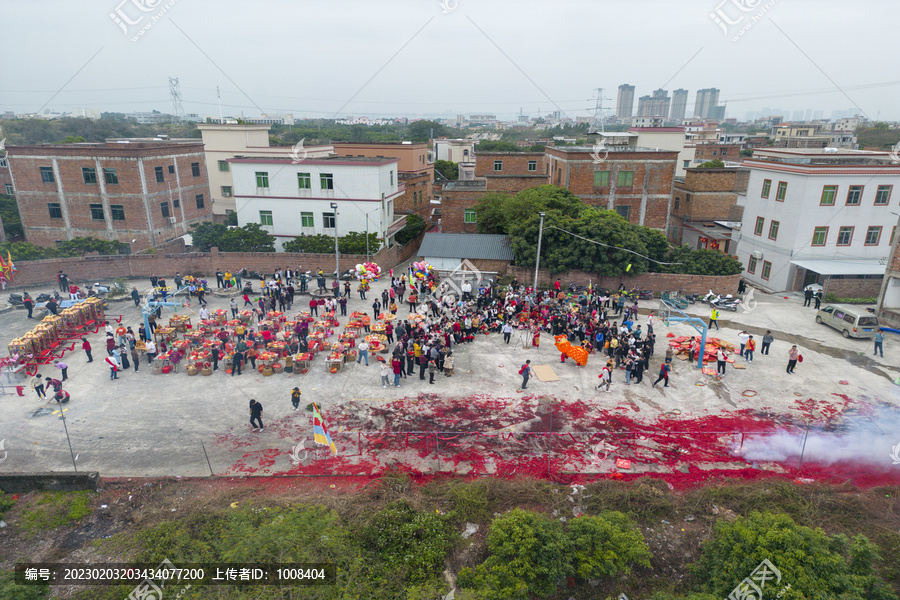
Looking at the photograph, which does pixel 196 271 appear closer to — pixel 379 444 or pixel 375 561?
pixel 379 444

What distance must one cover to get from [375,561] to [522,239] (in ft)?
73.2

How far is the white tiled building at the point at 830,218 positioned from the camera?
28.2m

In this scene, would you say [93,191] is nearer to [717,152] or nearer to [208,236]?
[208,236]

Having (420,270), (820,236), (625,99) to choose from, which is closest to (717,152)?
(820,236)

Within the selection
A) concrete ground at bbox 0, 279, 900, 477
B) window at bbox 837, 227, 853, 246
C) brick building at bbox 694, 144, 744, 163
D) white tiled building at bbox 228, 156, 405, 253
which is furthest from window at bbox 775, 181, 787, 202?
brick building at bbox 694, 144, 744, 163

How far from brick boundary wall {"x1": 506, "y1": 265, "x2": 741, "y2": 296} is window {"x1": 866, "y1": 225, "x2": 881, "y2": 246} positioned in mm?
8530

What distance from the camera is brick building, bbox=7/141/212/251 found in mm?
35562

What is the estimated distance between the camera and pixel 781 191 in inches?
1203

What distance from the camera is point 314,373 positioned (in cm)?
1856

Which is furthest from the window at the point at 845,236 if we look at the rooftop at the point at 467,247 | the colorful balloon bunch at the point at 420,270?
the colorful balloon bunch at the point at 420,270

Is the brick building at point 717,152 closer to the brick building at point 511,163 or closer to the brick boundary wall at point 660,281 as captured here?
the brick building at point 511,163

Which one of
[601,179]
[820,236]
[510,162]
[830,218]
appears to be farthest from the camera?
[510,162]

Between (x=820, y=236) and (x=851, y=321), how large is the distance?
9289mm

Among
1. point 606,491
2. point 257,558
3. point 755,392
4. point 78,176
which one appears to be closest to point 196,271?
point 78,176
